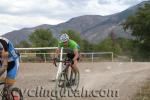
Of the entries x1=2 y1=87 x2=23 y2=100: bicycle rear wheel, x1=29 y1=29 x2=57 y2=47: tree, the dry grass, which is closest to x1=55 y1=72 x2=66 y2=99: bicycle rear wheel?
the dry grass

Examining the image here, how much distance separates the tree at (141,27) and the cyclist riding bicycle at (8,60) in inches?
2595

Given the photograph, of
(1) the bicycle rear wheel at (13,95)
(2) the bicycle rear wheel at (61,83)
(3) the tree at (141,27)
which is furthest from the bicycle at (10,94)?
(3) the tree at (141,27)

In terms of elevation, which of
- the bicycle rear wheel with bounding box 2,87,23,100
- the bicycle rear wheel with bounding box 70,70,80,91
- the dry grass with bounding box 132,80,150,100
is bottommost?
the dry grass with bounding box 132,80,150,100

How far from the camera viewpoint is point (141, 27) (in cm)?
7831

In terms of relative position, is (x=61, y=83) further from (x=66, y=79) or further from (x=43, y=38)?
(x=43, y=38)

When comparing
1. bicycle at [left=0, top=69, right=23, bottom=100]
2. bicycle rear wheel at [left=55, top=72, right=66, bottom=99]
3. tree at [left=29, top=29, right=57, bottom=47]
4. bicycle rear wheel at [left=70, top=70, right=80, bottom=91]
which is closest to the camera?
bicycle at [left=0, top=69, right=23, bottom=100]

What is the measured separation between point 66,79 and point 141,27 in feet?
212

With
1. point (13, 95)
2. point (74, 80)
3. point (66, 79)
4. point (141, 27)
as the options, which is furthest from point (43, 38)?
point (13, 95)

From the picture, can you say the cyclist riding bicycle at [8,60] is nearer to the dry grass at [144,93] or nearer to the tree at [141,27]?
the dry grass at [144,93]

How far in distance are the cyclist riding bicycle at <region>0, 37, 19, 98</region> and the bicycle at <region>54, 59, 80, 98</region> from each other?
4.42m

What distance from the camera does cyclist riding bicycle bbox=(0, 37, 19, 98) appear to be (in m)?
9.07

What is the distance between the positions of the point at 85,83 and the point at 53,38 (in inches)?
3648

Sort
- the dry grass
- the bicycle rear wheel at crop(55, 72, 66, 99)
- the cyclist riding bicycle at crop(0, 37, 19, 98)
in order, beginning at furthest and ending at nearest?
1. the bicycle rear wheel at crop(55, 72, 66, 99)
2. the dry grass
3. the cyclist riding bicycle at crop(0, 37, 19, 98)

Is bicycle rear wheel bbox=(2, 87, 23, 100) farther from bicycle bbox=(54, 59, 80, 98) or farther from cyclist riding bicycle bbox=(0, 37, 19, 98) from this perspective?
bicycle bbox=(54, 59, 80, 98)
